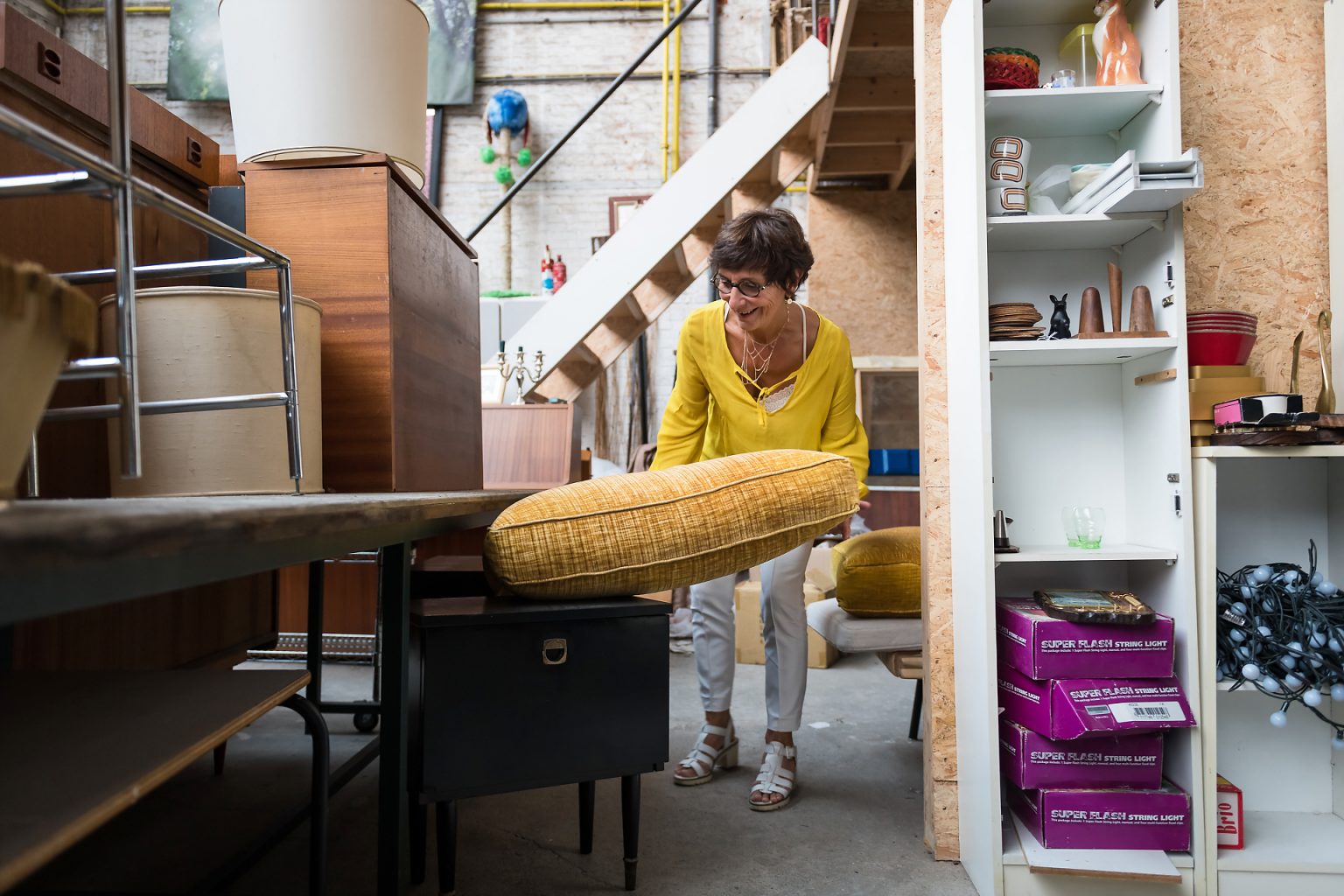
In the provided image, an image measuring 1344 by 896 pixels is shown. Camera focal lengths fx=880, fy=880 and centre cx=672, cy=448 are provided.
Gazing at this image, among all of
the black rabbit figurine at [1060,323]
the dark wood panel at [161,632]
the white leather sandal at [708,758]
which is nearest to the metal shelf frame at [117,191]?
the dark wood panel at [161,632]

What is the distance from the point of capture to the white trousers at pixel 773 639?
7.52 feet

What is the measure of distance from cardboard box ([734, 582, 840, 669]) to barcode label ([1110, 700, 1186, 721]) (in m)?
2.11

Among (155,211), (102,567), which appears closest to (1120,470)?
(102,567)

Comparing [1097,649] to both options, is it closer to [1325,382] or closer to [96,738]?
[1325,382]

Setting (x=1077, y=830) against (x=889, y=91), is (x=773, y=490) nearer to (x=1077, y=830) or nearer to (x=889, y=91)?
(x=1077, y=830)

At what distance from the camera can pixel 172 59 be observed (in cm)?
633

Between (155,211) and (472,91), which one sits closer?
(155,211)

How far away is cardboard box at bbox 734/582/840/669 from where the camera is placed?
3.80m

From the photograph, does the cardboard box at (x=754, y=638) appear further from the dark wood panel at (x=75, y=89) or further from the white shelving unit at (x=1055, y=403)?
the dark wood panel at (x=75, y=89)

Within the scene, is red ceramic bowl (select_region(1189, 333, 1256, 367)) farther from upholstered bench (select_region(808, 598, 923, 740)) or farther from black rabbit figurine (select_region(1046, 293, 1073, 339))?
upholstered bench (select_region(808, 598, 923, 740))

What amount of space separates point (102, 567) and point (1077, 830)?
1.80m

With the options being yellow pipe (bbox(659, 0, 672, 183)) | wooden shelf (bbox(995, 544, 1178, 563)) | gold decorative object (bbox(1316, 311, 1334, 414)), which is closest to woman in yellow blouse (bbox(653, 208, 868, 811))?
wooden shelf (bbox(995, 544, 1178, 563))

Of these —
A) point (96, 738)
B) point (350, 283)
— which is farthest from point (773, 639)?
point (96, 738)

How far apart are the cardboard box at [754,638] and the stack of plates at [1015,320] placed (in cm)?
214
